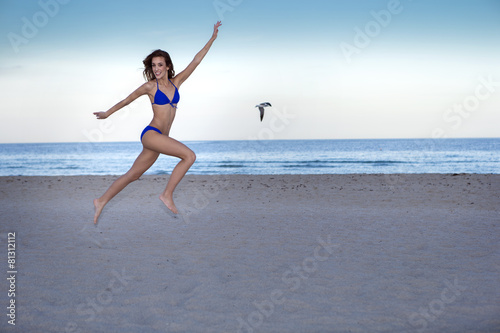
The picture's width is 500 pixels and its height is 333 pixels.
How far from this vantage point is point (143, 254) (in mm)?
5105

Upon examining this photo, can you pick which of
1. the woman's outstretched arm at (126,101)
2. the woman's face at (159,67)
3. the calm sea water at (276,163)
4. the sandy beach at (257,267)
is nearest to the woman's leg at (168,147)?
the woman's outstretched arm at (126,101)

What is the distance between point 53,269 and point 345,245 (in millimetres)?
3239

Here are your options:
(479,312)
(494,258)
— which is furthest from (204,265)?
(494,258)

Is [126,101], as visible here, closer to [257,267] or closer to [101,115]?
[101,115]

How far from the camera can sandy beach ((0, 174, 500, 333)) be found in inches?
128

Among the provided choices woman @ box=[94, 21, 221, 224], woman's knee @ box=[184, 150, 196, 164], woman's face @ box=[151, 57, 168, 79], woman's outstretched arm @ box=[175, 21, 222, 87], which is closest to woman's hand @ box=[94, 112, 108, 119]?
woman @ box=[94, 21, 221, 224]

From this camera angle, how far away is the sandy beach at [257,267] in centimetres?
324

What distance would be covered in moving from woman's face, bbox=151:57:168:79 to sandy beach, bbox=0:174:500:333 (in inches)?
75.1

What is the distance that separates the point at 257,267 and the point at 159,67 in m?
2.19

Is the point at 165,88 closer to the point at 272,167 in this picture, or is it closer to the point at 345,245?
the point at 345,245

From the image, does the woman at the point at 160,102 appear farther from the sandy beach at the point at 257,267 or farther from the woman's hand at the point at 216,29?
the sandy beach at the point at 257,267

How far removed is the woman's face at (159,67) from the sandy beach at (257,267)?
1.91 metres

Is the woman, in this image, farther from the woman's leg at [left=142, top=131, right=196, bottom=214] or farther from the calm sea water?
the calm sea water

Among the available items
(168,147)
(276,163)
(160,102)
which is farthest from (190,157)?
(276,163)
